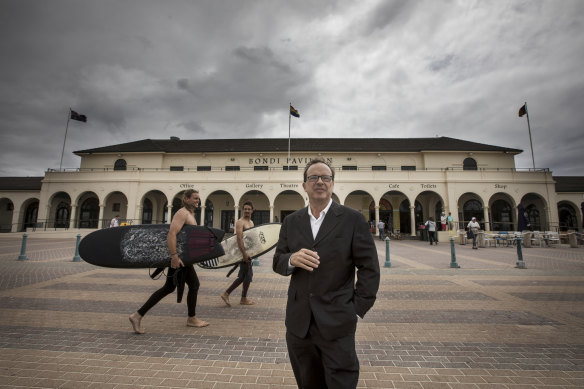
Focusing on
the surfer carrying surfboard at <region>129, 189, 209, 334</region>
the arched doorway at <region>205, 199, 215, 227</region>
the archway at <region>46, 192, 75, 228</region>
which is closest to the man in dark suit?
the surfer carrying surfboard at <region>129, 189, 209, 334</region>

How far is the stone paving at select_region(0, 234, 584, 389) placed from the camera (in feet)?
8.38

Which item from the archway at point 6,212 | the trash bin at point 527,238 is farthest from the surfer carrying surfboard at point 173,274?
the archway at point 6,212

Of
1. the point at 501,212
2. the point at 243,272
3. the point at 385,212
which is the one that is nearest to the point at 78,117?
the point at 243,272

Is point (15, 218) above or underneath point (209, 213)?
underneath

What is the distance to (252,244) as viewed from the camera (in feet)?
18.6

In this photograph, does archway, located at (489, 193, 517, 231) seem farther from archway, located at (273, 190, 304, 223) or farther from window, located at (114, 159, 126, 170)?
window, located at (114, 159, 126, 170)

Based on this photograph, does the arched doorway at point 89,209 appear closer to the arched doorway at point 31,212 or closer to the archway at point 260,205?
the arched doorway at point 31,212

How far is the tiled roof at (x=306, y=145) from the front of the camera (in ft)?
93.9

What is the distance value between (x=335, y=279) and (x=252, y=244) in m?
4.25

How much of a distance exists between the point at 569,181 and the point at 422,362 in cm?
4180

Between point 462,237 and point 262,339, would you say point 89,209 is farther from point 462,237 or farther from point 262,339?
point 462,237

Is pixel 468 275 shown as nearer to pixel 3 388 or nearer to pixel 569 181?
pixel 3 388

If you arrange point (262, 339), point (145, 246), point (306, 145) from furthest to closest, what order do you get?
point (306, 145)
point (145, 246)
point (262, 339)

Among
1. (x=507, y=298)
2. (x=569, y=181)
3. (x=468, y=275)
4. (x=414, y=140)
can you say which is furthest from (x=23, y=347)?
(x=569, y=181)
